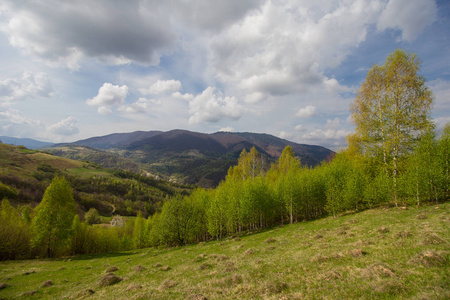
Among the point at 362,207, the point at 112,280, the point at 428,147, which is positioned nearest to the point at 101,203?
the point at 112,280

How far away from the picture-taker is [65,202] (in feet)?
149

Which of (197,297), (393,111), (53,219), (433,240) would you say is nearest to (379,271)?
(433,240)

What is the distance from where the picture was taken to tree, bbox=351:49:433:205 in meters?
28.2

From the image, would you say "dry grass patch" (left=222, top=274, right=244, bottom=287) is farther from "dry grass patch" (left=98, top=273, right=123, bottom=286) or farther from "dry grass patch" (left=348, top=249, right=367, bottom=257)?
"dry grass patch" (left=98, top=273, right=123, bottom=286)

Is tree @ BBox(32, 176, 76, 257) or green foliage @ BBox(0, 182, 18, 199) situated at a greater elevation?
tree @ BBox(32, 176, 76, 257)

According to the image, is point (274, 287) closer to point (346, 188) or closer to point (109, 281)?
point (109, 281)

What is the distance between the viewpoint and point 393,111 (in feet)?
96.6

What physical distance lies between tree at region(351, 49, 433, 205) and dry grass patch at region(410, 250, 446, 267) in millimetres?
23893

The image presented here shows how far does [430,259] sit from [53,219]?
62.0 meters

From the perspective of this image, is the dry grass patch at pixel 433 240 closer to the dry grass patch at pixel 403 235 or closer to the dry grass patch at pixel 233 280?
the dry grass patch at pixel 403 235

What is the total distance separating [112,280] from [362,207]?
4606cm

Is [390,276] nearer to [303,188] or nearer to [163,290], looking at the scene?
[163,290]

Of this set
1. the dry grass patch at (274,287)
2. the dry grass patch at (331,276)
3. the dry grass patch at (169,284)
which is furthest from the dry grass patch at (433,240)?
the dry grass patch at (169,284)

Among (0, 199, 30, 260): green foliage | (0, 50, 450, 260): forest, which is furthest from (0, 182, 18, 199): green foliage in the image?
(0, 199, 30, 260): green foliage
